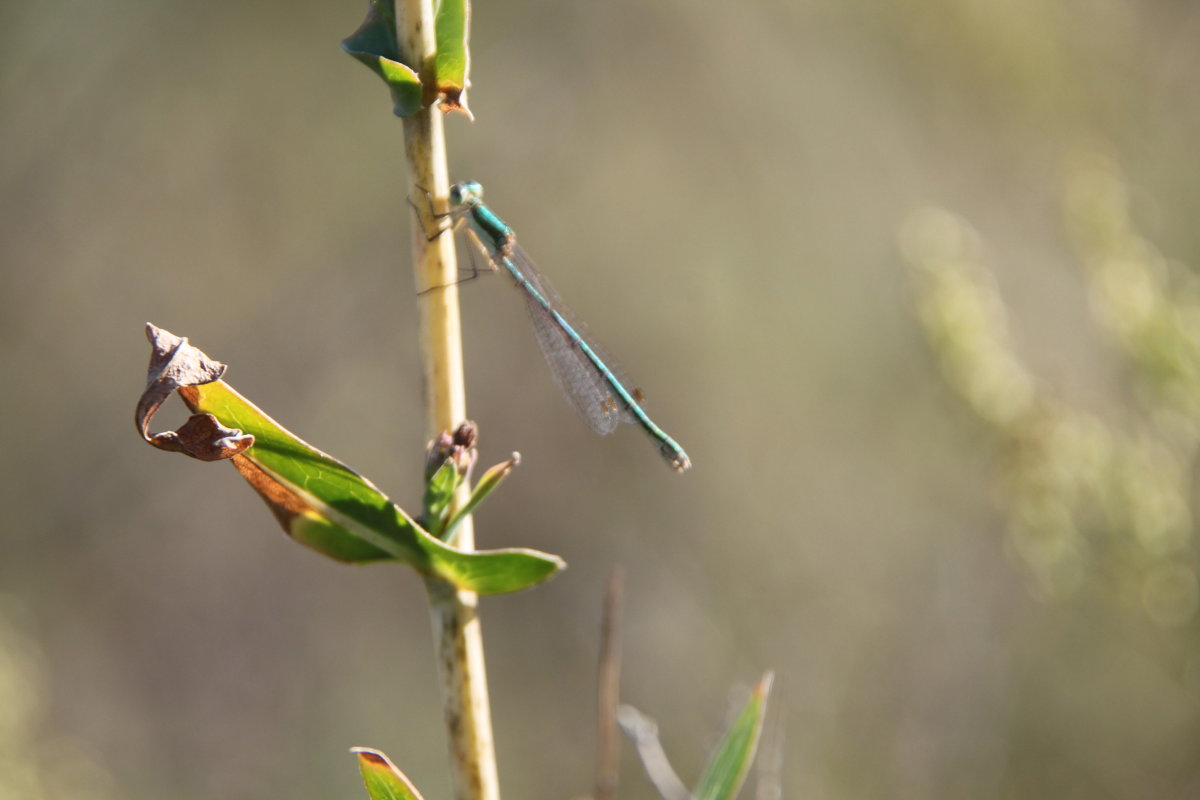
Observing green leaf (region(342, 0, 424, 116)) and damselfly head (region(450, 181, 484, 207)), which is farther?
damselfly head (region(450, 181, 484, 207))

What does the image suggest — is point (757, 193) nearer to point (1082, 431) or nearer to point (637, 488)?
point (637, 488)

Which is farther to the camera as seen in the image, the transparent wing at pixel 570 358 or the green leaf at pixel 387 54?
the transparent wing at pixel 570 358

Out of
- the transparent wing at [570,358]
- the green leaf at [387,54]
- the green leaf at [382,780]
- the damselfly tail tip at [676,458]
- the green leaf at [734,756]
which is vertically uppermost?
the transparent wing at [570,358]

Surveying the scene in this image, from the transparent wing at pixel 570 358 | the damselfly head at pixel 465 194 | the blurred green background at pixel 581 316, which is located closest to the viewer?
the damselfly head at pixel 465 194

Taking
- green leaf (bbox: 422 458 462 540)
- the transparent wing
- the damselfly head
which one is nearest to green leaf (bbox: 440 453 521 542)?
green leaf (bbox: 422 458 462 540)

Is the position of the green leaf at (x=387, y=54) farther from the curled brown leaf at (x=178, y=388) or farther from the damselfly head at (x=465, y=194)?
the damselfly head at (x=465, y=194)

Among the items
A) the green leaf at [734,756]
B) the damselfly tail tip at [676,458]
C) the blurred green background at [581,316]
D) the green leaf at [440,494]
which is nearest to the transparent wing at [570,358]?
the damselfly tail tip at [676,458]

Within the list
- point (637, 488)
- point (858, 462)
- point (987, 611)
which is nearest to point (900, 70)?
point (858, 462)

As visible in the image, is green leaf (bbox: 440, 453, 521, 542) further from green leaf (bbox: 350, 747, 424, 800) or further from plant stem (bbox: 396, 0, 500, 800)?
green leaf (bbox: 350, 747, 424, 800)
